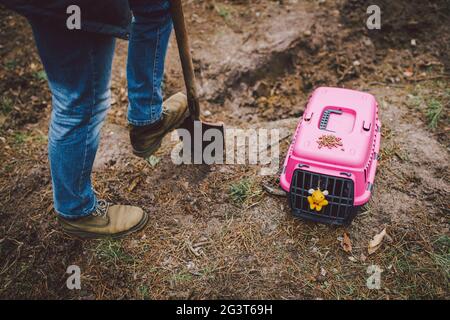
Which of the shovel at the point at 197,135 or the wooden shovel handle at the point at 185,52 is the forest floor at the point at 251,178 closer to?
the shovel at the point at 197,135

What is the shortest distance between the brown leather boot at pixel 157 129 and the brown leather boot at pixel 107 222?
0.34 metres

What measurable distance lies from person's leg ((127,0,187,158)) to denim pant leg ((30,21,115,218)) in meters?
0.25

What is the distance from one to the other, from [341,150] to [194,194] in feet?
3.14

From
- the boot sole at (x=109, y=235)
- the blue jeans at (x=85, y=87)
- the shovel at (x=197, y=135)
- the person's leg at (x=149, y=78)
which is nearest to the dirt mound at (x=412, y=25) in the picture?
the shovel at (x=197, y=135)

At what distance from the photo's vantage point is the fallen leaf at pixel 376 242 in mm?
2121

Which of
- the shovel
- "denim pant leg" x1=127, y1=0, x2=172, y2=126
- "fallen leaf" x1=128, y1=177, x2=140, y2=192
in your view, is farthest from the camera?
"fallen leaf" x1=128, y1=177, x2=140, y2=192

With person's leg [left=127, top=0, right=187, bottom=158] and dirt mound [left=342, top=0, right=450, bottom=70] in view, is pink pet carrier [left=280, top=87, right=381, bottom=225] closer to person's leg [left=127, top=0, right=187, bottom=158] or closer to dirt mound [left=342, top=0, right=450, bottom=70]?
person's leg [left=127, top=0, right=187, bottom=158]

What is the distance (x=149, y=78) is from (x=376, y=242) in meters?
1.54

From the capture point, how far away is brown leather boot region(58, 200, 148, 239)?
2062mm

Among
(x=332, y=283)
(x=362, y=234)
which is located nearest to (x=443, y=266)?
(x=362, y=234)

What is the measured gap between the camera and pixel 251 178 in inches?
97.7

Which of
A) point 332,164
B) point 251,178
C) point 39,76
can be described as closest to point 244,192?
point 251,178

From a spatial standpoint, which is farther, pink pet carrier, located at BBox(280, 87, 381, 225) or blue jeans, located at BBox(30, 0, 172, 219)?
pink pet carrier, located at BBox(280, 87, 381, 225)

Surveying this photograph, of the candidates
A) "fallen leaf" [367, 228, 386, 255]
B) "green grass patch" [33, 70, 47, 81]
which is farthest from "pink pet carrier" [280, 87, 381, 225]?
"green grass patch" [33, 70, 47, 81]
